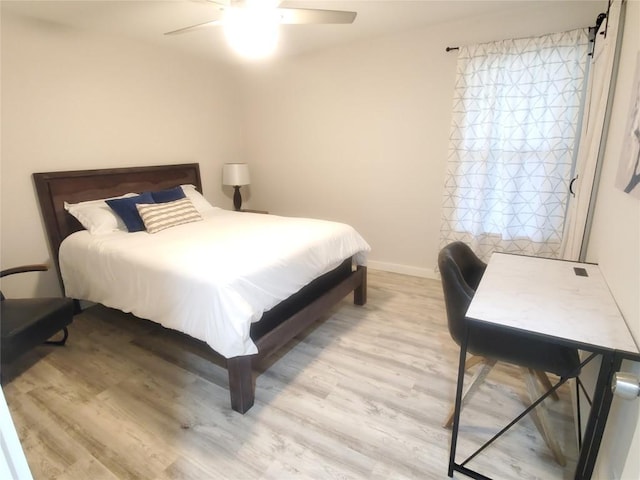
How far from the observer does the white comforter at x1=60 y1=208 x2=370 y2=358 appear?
1743 millimetres

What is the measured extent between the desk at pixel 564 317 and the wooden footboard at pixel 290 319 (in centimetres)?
105

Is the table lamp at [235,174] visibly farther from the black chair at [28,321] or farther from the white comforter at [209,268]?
the black chair at [28,321]

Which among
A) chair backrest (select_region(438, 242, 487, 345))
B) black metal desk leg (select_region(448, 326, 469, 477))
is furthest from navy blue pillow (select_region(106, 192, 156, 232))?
black metal desk leg (select_region(448, 326, 469, 477))

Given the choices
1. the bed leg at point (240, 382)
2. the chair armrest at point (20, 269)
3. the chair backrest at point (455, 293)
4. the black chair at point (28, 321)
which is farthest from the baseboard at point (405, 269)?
the chair armrest at point (20, 269)

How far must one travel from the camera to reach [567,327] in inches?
46.9

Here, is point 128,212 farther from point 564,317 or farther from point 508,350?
point 564,317

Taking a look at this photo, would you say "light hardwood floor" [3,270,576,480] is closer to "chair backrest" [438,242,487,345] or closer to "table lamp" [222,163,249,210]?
"chair backrest" [438,242,487,345]

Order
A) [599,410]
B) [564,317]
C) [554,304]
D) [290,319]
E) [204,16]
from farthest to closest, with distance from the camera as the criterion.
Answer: [204,16] → [290,319] → [554,304] → [564,317] → [599,410]

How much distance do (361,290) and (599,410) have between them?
6.49 ft

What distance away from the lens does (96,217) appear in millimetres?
2750

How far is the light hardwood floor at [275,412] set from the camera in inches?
59.4

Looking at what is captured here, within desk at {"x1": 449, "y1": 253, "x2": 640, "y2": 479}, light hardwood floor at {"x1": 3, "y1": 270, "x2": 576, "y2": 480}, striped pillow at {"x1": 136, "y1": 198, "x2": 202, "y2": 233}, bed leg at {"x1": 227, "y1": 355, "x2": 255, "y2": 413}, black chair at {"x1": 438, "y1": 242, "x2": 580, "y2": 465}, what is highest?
striped pillow at {"x1": 136, "y1": 198, "x2": 202, "y2": 233}

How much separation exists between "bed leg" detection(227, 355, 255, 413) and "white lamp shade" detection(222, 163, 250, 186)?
2.72m

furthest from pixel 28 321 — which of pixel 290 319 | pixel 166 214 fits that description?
pixel 290 319
